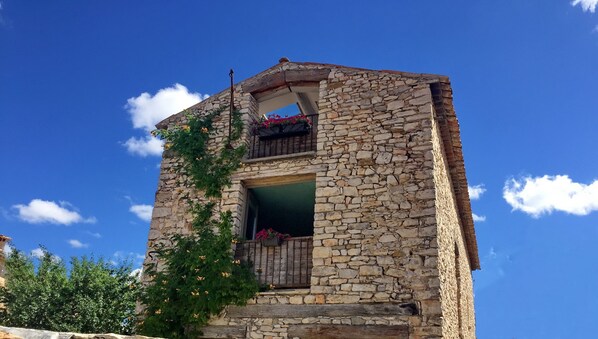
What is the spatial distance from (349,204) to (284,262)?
1506 millimetres

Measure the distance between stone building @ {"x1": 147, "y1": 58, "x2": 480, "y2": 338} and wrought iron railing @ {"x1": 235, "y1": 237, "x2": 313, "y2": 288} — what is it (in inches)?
0.7

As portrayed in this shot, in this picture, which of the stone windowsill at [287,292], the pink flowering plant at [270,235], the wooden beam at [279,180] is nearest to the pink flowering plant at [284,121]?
the wooden beam at [279,180]

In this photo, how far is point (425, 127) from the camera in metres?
8.59

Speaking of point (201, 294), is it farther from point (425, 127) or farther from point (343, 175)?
point (425, 127)

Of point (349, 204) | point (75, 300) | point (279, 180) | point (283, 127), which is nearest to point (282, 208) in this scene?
point (279, 180)

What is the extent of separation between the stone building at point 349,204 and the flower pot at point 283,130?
8cm

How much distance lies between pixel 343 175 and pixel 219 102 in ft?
11.4

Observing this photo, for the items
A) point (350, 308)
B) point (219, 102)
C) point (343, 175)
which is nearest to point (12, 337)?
point (350, 308)

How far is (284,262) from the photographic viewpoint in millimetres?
8617

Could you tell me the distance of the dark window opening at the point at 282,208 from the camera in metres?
9.76

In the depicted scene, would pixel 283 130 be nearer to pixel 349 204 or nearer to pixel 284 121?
pixel 284 121

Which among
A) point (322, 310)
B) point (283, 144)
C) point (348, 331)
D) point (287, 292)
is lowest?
point (348, 331)

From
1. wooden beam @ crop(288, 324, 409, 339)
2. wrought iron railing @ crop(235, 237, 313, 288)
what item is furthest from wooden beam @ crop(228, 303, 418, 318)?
wrought iron railing @ crop(235, 237, 313, 288)

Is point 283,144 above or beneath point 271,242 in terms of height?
above
